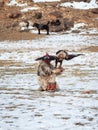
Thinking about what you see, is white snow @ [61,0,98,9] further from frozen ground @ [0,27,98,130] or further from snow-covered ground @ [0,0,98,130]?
frozen ground @ [0,27,98,130]

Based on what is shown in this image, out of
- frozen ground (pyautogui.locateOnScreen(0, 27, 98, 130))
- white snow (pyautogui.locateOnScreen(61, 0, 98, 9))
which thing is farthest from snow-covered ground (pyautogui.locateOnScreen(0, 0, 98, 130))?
white snow (pyautogui.locateOnScreen(61, 0, 98, 9))

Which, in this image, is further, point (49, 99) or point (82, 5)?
point (82, 5)

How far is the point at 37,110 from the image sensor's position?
1045 cm

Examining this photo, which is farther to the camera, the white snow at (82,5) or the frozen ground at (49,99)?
the white snow at (82,5)

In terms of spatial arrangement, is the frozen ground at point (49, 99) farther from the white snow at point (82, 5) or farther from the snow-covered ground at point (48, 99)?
the white snow at point (82, 5)

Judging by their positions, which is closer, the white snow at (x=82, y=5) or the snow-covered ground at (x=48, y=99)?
the snow-covered ground at (x=48, y=99)

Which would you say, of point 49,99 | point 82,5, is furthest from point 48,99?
point 82,5

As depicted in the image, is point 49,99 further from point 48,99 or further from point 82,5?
point 82,5

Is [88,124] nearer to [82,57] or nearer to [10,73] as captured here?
[10,73]

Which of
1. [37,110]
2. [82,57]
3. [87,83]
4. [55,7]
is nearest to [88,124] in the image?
[37,110]

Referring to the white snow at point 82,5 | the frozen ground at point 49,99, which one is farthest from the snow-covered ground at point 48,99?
the white snow at point 82,5

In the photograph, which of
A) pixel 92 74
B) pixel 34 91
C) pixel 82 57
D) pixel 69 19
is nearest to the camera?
pixel 34 91

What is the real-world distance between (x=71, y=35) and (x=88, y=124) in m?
36.8

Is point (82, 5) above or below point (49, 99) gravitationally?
above
